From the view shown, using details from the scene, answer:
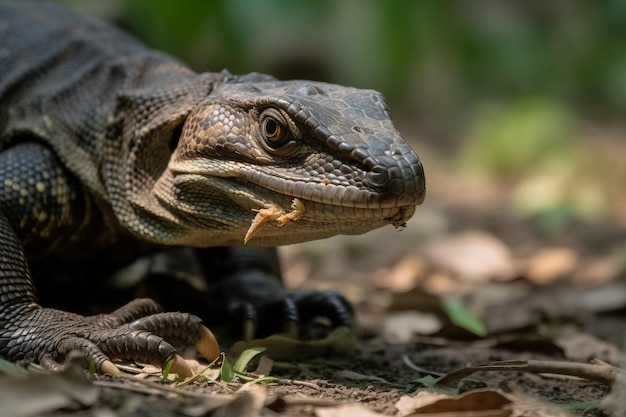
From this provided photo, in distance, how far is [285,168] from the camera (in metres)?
4.70

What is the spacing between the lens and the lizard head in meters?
4.39

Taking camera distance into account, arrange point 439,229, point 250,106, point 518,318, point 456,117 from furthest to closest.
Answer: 1. point 456,117
2. point 439,229
3. point 518,318
4. point 250,106

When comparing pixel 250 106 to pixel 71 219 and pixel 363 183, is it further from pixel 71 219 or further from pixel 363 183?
pixel 71 219

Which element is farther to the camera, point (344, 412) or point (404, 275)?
point (404, 275)

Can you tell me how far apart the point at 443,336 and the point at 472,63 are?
13.4 m

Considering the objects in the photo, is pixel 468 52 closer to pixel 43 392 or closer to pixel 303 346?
pixel 303 346

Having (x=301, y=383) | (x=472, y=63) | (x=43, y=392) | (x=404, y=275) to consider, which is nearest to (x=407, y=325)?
(x=404, y=275)

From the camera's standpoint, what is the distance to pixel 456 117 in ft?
72.1

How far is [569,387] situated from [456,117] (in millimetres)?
17438

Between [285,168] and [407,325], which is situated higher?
[285,168]

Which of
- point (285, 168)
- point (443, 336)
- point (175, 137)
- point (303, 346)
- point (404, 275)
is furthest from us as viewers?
point (404, 275)

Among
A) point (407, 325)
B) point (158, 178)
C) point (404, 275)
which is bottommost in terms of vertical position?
point (407, 325)

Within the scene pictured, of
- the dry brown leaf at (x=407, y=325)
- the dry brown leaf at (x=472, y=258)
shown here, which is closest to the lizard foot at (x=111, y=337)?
the dry brown leaf at (x=407, y=325)

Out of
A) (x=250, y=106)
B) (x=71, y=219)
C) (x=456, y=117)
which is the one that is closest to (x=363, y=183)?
(x=250, y=106)
